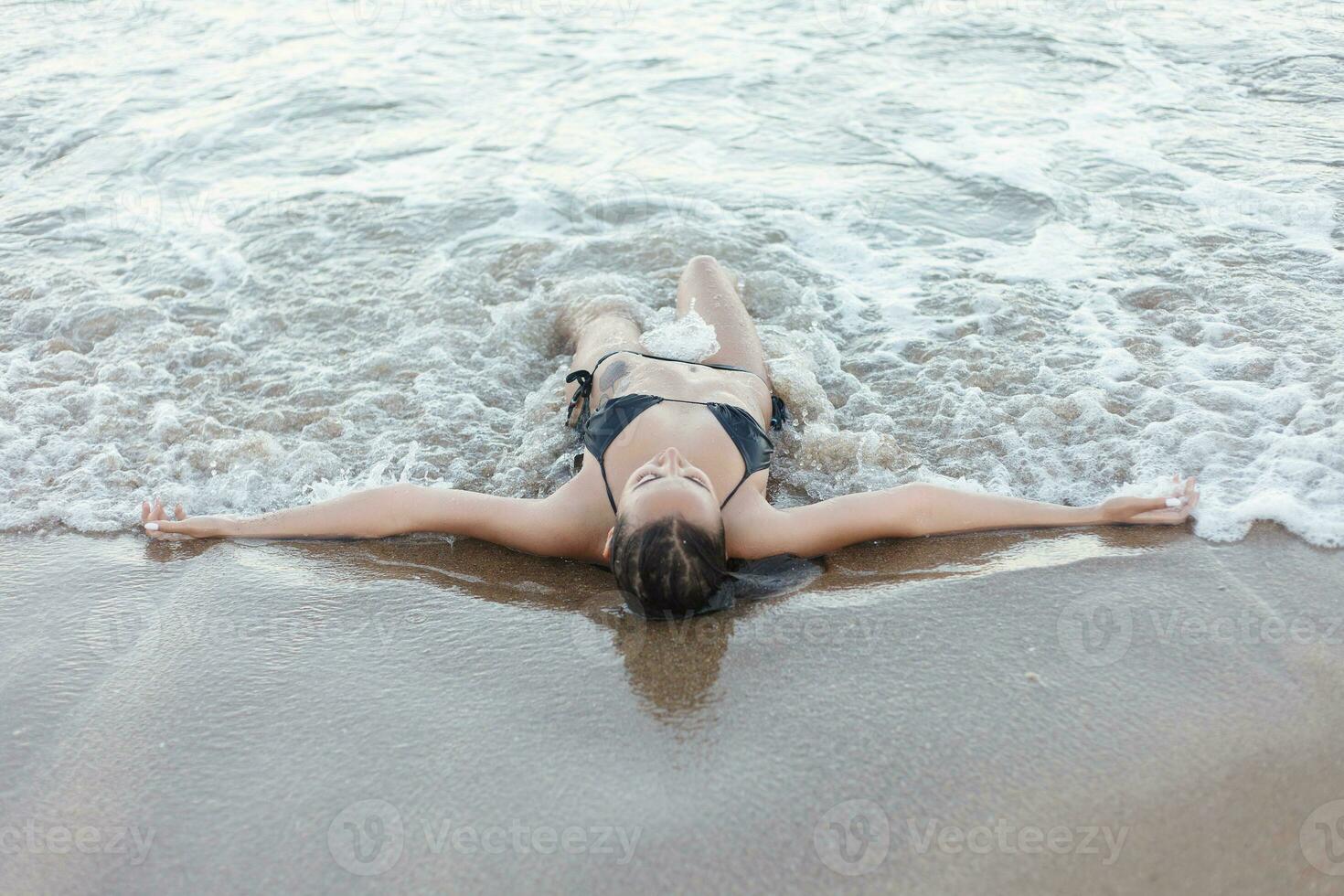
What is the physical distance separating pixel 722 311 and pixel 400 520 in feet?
6.47

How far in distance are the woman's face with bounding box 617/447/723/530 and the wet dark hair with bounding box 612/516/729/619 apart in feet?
0.10

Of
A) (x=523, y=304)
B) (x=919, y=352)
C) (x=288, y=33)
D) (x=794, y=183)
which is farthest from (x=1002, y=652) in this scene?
(x=288, y=33)

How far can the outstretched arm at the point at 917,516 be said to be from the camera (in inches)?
143

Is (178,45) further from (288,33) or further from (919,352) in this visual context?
(919,352)

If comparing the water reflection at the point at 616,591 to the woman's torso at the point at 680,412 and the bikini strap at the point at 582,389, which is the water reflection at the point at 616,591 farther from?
the bikini strap at the point at 582,389

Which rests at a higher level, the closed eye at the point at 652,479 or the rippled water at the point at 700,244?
the closed eye at the point at 652,479

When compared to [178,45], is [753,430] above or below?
above

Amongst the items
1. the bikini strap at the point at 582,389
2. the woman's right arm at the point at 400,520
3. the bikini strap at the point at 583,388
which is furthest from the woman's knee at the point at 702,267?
the woman's right arm at the point at 400,520

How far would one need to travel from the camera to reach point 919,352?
5055mm

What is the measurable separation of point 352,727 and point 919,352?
130 inches

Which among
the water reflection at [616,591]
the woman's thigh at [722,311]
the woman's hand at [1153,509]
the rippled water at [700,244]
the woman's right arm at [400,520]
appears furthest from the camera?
the woman's thigh at [722,311]

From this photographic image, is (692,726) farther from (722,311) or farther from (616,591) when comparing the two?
(722,311)

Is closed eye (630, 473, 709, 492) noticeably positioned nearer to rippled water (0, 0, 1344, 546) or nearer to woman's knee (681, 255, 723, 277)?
rippled water (0, 0, 1344, 546)

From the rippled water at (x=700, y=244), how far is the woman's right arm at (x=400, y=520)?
0.34m
